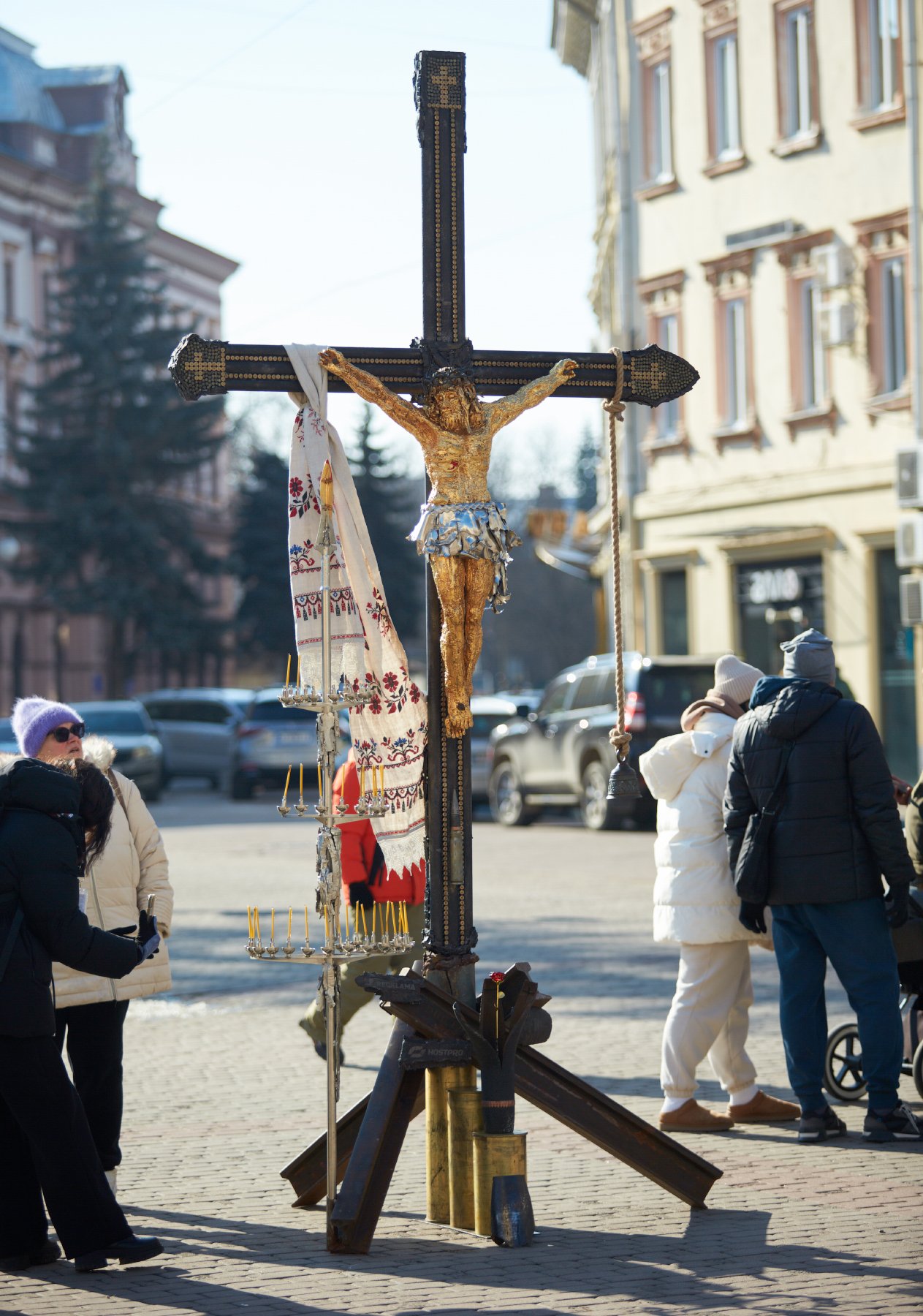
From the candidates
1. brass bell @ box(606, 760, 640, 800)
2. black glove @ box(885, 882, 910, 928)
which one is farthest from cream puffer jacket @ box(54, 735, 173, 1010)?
black glove @ box(885, 882, 910, 928)

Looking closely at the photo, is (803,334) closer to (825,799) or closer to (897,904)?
(825,799)

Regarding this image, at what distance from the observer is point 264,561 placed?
6669cm

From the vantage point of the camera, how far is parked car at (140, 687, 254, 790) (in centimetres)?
3781

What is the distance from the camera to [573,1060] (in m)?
9.62

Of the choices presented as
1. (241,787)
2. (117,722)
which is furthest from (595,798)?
(117,722)

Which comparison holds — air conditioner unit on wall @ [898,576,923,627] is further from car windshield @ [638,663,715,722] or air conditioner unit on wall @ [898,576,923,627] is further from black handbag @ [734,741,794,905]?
black handbag @ [734,741,794,905]

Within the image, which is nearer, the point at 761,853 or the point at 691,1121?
the point at 761,853

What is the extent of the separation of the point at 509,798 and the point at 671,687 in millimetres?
3853

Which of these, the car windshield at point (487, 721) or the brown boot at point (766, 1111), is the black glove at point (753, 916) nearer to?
the brown boot at point (766, 1111)

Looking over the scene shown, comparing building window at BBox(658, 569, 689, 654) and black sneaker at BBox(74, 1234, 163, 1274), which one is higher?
building window at BBox(658, 569, 689, 654)

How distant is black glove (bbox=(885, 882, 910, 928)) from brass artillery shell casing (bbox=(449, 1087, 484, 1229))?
1993 millimetres

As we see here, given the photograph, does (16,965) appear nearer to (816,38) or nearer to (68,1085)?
(68,1085)

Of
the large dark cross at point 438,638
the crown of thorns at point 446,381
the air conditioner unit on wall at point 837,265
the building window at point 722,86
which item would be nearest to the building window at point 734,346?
the building window at point 722,86

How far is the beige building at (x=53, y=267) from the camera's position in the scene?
59.3m
